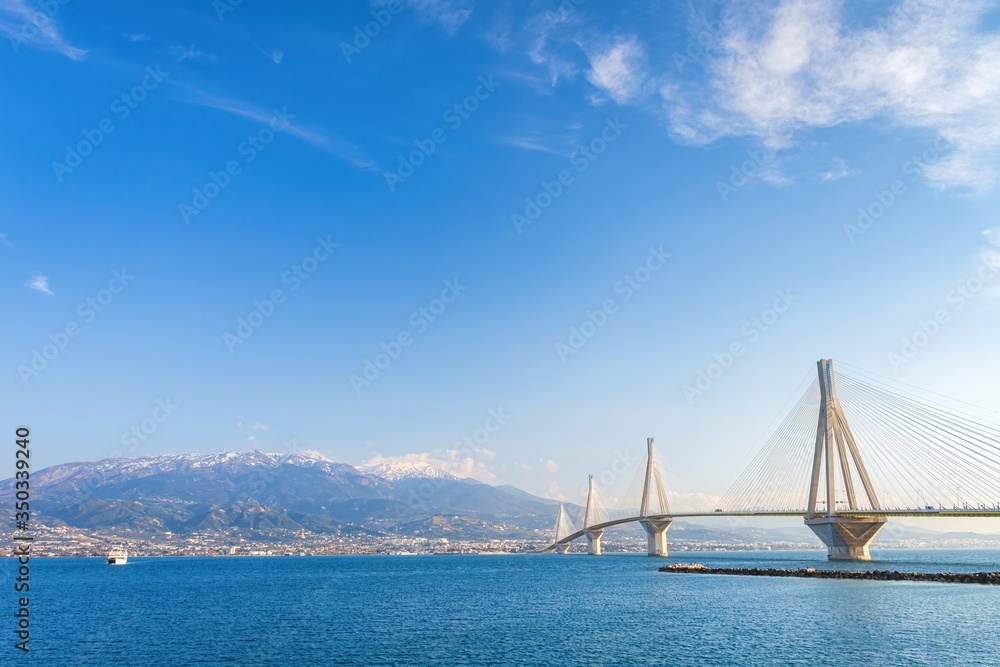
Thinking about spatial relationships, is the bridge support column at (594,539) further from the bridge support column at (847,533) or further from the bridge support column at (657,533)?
the bridge support column at (847,533)

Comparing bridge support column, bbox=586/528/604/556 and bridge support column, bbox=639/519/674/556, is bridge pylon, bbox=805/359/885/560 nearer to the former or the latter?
bridge support column, bbox=639/519/674/556

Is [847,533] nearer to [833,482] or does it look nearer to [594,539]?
[833,482]

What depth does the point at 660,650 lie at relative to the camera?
32.8 meters

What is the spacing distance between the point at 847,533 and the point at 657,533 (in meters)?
57.2

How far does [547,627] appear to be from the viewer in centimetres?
4144

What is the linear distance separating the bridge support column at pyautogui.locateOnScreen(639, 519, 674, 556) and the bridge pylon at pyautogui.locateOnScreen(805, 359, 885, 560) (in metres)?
48.1

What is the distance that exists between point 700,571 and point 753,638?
2166 inches

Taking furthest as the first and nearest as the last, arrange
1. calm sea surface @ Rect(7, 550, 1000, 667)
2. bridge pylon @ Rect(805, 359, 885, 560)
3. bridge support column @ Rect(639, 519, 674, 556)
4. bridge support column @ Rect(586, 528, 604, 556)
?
bridge support column @ Rect(586, 528, 604, 556)
bridge support column @ Rect(639, 519, 674, 556)
bridge pylon @ Rect(805, 359, 885, 560)
calm sea surface @ Rect(7, 550, 1000, 667)

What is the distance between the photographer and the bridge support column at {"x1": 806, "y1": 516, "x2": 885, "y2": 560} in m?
78.3

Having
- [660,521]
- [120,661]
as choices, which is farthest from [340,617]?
[660,521]

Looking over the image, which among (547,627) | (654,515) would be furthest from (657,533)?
(547,627)

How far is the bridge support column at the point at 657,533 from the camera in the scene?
130500 millimetres

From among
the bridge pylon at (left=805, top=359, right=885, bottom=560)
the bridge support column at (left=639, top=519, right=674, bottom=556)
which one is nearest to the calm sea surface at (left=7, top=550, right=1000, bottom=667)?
the bridge pylon at (left=805, top=359, right=885, bottom=560)

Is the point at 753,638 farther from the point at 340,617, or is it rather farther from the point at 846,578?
the point at 846,578
